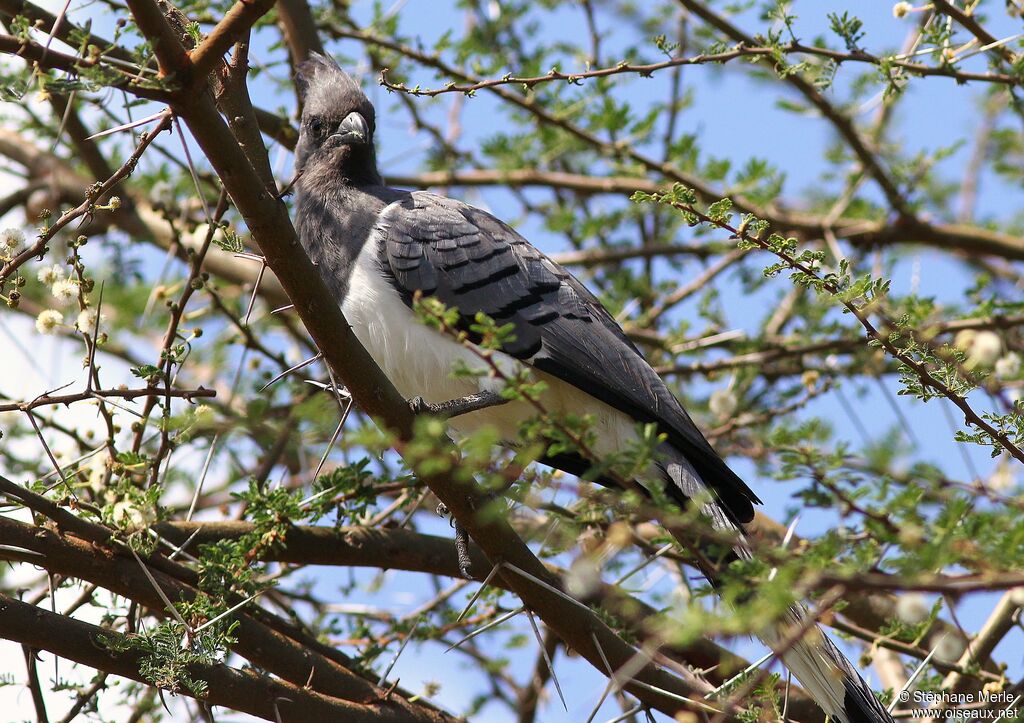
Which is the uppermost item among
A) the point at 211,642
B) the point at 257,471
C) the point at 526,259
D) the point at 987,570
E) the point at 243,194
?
the point at 526,259

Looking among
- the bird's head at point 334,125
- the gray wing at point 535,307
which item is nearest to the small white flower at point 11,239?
the gray wing at point 535,307

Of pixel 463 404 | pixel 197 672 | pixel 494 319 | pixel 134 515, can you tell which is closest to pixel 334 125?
pixel 494 319

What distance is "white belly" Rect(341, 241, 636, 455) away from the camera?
14.4 ft

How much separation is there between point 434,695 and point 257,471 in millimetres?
1440

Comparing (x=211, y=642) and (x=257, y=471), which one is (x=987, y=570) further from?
(x=257, y=471)

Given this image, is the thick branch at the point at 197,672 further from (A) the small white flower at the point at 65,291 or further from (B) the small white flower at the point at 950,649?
(B) the small white flower at the point at 950,649

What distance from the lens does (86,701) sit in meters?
3.63

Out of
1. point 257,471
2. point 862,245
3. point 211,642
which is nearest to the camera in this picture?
point 211,642

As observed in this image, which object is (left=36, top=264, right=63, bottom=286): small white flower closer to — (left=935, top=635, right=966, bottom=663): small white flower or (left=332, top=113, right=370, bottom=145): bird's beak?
(left=332, top=113, right=370, bottom=145): bird's beak

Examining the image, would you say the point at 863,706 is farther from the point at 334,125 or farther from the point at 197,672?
the point at 334,125

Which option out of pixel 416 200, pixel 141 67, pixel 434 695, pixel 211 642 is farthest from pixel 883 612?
pixel 141 67

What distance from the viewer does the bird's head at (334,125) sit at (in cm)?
511

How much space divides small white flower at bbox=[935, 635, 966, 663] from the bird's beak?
3.32 meters

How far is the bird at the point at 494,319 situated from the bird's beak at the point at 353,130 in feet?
0.04
